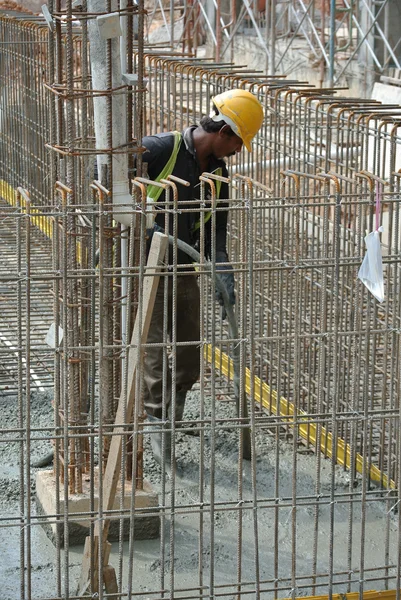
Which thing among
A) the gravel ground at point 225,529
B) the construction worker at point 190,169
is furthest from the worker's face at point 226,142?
the gravel ground at point 225,529

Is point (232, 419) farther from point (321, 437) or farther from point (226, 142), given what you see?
point (226, 142)

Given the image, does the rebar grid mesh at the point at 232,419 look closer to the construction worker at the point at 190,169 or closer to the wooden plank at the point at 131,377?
the wooden plank at the point at 131,377

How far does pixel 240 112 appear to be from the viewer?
637 centimetres

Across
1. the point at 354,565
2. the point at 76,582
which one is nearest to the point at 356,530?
the point at 354,565

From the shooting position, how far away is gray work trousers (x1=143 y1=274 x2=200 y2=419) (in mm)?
6516

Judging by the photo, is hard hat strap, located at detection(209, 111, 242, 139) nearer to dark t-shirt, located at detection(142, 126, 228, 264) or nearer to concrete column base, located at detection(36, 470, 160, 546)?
dark t-shirt, located at detection(142, 126, 228, 264)

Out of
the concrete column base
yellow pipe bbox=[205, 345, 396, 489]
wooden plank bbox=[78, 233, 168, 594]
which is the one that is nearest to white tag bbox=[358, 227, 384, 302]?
wooden plank bbox=[78, 233, 168, 594]

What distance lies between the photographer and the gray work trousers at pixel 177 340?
6516 millimetres

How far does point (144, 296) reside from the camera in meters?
4.43

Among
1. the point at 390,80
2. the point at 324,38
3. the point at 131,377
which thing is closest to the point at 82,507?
the point at 131,377

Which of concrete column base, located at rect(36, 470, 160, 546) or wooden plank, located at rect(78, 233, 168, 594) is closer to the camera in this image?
wooden plank, located at rect(78, 233, 168, 594)

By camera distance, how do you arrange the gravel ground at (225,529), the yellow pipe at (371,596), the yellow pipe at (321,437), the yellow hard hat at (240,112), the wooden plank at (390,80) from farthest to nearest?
the wooden plank at (390,80) → the yellow hard hat at (240,112) → the yellow pipe at (321,437) → the gravel ground at (225,529) → the yellow pipe at (371,596)

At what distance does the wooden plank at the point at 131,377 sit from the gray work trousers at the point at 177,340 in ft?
5.94

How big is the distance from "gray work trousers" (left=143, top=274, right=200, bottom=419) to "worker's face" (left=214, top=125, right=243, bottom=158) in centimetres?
77
